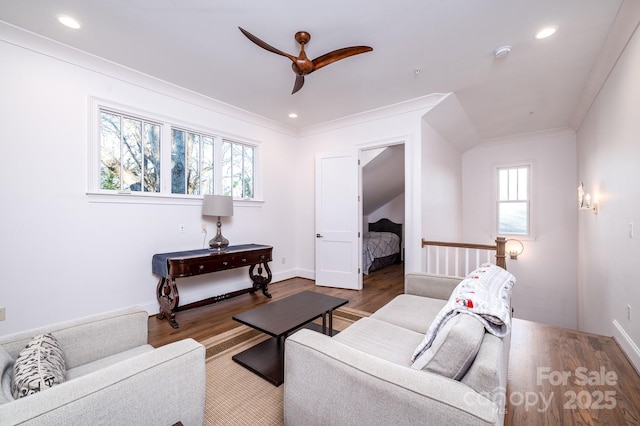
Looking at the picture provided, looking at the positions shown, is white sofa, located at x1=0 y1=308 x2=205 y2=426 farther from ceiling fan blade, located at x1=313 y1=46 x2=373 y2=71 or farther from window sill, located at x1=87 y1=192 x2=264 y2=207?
ceiling fan blade, located at x1=313 y1=46 x2=373 y2=71

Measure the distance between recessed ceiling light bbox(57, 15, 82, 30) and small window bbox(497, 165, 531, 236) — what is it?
6.68m

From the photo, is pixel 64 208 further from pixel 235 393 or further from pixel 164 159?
pixel 235 393

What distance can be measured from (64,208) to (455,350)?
3.43 m

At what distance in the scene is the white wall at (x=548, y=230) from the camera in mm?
4914

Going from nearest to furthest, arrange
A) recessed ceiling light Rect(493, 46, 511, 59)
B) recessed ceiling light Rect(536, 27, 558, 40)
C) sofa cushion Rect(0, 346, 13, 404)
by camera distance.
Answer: sofa cushion Rect(0, 346, 13, 404)
recessed ceiling light Rect(536, 27, 558, 40)
recessed ceiling light Rect(493, 46, 511, 59)

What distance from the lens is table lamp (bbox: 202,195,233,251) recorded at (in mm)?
3494

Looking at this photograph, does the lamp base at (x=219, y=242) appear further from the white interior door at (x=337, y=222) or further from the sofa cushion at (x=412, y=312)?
the sofa cushion at (x=412, y=312)

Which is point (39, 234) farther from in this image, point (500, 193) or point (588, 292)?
point (500, 193)

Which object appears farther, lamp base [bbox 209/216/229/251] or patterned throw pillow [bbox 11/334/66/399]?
lamp base [bbox 209/216/229/251]

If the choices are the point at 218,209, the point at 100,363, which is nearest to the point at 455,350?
the point at 100,363

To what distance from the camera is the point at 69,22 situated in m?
2.26

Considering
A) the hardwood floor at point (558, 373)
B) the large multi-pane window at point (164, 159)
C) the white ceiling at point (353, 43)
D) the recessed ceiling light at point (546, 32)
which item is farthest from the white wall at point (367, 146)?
the hardwood floor at point (558, 373)

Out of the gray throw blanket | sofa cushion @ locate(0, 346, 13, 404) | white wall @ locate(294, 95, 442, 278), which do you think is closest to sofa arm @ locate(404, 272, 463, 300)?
the gray throw blanket

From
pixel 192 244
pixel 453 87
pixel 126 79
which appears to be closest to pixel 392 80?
pixel 453 87
